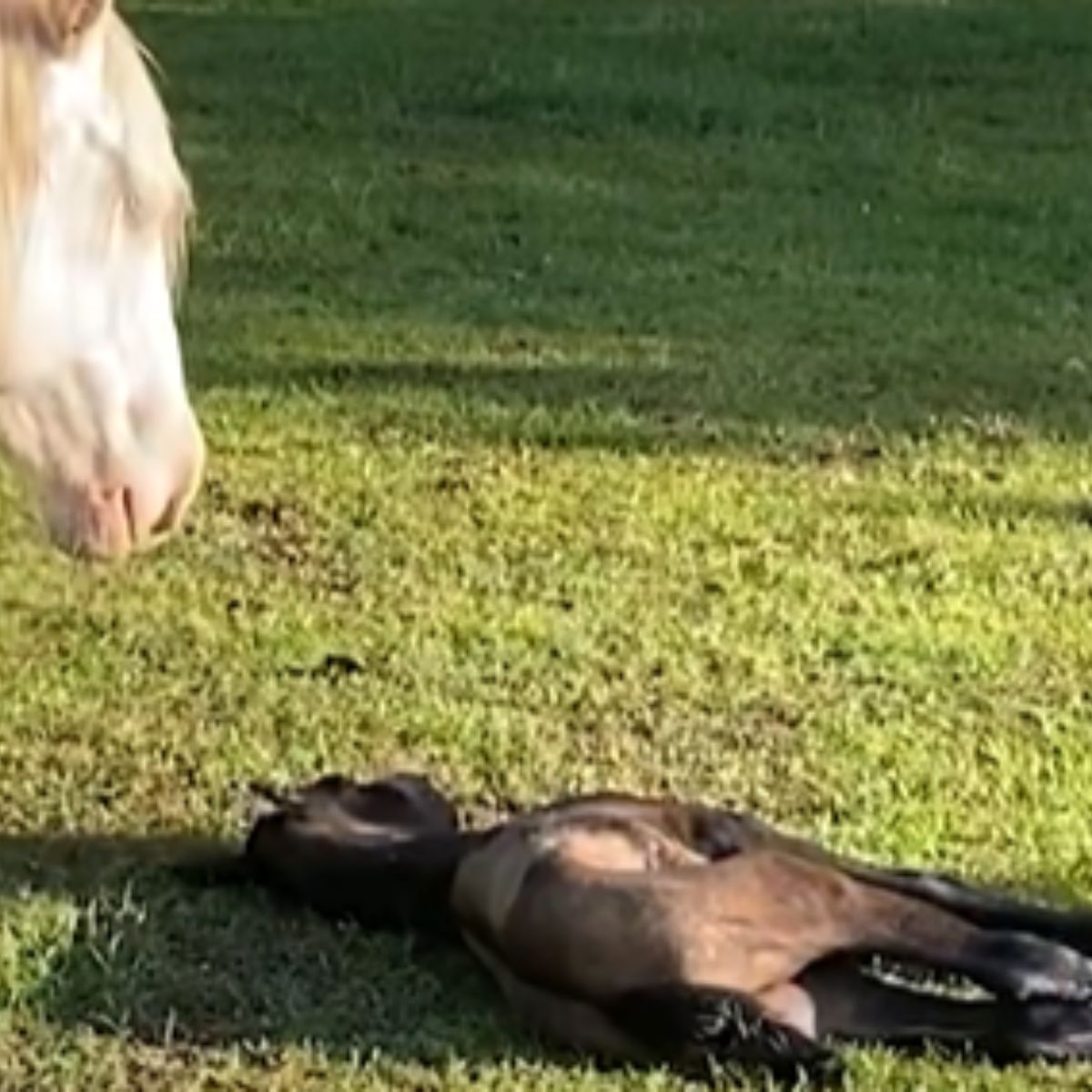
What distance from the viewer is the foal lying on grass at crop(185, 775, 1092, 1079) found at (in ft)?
12.9

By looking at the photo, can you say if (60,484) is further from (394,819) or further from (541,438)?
(541,438)

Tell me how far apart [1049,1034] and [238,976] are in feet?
3.08

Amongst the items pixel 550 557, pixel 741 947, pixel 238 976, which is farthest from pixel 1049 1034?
pixel 550 557

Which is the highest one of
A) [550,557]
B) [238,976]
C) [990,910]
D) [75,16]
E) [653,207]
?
[75,16]

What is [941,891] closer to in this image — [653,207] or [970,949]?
[970,949]

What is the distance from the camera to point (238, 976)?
4.25 meters

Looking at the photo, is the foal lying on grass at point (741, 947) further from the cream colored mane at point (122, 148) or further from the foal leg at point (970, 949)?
the cream colored mane at point (122, 148)

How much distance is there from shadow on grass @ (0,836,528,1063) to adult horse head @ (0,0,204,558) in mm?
486

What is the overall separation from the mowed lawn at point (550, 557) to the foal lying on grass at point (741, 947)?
5cm

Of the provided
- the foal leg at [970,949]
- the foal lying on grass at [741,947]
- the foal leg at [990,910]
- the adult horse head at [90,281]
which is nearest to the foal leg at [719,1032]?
the foal lying on grass at [741,947]

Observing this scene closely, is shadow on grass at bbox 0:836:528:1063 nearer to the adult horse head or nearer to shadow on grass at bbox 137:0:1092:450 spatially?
the adult horse head

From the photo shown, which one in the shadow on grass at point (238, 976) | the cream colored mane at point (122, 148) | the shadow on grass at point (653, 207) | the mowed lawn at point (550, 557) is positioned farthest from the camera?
the shadow on grass at point (653, 207)

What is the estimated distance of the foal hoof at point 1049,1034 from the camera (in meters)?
3.98

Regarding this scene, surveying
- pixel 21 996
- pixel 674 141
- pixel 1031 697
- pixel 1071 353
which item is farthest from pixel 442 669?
pixel 674 141
